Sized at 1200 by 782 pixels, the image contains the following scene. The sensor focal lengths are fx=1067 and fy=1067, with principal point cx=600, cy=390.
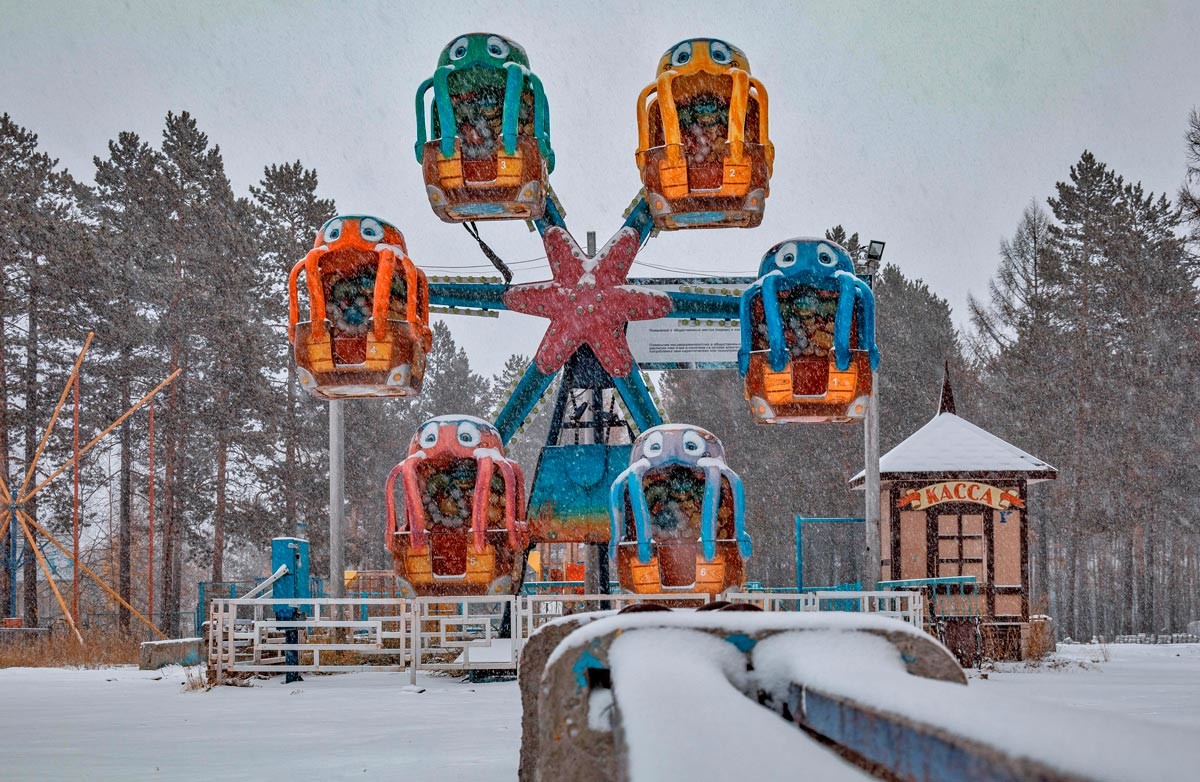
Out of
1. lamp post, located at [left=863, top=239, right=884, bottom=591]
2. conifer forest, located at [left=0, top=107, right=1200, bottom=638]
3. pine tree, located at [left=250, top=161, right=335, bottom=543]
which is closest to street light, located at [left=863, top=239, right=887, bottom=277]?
lamp post, located at [left=863, top=239, right=884, bottom=591]

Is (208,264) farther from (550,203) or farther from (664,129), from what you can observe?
(664,129)

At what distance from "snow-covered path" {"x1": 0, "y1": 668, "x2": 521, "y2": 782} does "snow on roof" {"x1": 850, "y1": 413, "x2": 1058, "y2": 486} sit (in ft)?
25.2

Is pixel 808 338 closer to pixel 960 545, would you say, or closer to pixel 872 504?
pixel 872 504

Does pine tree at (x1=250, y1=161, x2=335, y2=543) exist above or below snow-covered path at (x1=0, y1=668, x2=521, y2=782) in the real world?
above

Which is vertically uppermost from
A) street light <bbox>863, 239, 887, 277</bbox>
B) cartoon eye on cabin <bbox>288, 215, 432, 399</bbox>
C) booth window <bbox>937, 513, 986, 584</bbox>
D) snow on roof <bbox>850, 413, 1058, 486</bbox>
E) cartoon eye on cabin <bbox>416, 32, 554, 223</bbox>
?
cartoon eye on cabin <bbox>416, 32, 554, 223</bbox>

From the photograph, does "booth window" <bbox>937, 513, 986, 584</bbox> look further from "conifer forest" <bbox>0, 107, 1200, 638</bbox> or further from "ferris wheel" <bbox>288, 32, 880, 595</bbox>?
A: "conifer forest" <bbox>0, 107, 1200, 638</bbox>

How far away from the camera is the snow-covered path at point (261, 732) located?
16.5 feet

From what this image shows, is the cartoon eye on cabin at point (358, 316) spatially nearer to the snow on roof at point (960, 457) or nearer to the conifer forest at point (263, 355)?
the snow on roof at point (960, 457)

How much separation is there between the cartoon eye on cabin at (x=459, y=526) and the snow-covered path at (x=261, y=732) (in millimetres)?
1022

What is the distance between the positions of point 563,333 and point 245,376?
52.0ft

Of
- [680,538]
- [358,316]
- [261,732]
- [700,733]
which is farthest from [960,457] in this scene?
[700,733]

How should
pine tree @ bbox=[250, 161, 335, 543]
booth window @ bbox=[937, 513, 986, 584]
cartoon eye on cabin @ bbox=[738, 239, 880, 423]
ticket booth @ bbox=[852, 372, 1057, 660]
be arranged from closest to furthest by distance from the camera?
cartoon eye on cabin @ bbox=[738, 239, 880, 423] < ticket booth @ bbox=[852, 372, 1057, 660] < booth window @ bbox=[937, 513, 986, 584] < pine tree @ bbox=[250, 161, 335, 543]

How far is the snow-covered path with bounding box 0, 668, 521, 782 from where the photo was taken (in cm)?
504

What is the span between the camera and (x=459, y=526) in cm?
1096
